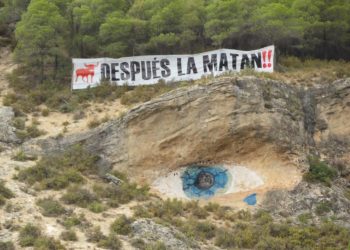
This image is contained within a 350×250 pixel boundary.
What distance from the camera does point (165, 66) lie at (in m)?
27.3

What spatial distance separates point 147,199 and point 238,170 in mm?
3549

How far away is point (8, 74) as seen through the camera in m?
29.3

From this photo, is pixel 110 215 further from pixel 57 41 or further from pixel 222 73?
pixel 57 41

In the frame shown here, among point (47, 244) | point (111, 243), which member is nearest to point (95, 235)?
point (111, 243)

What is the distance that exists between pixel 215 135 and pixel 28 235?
811 centimetres

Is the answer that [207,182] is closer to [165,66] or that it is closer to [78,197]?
[78,197]

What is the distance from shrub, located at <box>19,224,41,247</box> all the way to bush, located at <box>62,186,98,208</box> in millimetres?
2591

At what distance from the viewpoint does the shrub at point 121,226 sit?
19.2 meters

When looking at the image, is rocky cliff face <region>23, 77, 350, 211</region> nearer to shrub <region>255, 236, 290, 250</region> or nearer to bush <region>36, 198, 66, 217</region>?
shrub <region>255, 236, 290, 250</region>

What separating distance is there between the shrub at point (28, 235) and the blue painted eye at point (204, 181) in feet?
20.6

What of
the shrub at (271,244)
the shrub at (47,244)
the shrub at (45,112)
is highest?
the shrub at (45,112)

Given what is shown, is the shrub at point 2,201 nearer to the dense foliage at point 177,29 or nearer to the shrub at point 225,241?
the shrub at point 225,241

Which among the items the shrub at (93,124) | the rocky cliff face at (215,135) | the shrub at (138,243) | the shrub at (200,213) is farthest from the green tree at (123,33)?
the shrub at (138,243)

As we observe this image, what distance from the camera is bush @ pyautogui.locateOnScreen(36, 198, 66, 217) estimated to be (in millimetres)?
19609
